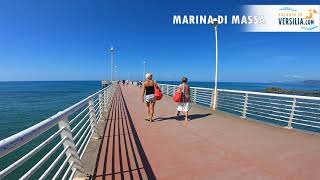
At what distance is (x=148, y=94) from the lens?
322 inches

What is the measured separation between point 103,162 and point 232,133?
12.0ft

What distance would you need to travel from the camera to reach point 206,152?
494 centimetres

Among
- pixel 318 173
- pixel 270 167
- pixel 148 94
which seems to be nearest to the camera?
pixel 318 173

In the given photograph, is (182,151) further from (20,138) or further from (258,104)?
(258,104)

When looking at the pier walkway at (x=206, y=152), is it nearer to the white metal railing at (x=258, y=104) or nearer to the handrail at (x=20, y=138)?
the white metal railing at (x=258, y=104)

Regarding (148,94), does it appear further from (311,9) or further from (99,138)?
(311,9)

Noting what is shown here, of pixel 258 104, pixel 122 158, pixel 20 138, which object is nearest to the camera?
pixel 20 138

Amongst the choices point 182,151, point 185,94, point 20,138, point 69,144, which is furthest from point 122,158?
point 185,94

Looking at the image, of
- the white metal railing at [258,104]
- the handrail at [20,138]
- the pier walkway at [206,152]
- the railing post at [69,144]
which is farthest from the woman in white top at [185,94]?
the handrail at [20,138]

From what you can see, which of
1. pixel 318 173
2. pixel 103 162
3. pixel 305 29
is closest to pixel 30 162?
pixel 103 162

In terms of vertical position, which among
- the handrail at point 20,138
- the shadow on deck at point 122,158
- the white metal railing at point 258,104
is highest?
the handrail at point 20,138

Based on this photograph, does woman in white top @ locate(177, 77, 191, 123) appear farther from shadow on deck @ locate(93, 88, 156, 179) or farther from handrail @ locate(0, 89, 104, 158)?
handrail @ locate(0, 89, 104, 158)

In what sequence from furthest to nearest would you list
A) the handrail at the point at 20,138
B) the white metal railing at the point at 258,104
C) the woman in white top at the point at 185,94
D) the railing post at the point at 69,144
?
1. the woman in white top at the point at 185,94
2. the white metal railing at the point at 258,104
3. the railing post at the point at 69,144
4. the handrail at the point at 20,138

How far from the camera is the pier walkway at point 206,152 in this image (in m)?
3.91
